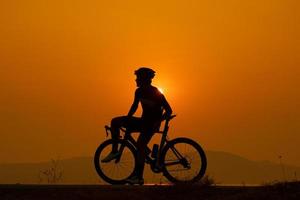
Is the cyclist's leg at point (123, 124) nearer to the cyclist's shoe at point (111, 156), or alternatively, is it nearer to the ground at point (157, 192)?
the cyclist's shoe at point (111, 156)

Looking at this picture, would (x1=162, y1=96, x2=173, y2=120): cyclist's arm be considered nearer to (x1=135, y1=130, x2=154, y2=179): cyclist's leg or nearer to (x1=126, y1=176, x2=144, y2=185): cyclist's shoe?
(x1=135, y1=130, x2=154, y2=179): cyclist's leg

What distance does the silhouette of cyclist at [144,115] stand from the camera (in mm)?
17891

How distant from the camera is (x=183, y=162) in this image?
59.2ft

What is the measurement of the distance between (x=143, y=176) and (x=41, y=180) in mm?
2572

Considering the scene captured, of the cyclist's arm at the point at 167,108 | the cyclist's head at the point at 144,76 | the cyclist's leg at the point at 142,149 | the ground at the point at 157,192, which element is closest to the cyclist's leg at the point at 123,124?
→ the cyclist's leg at the point at 142,149

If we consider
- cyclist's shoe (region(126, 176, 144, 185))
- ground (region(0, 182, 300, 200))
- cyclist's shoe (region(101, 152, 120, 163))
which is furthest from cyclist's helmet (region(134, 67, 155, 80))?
ground (region(0, 182, 300, 200))

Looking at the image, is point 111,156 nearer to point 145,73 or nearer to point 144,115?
point 144,115

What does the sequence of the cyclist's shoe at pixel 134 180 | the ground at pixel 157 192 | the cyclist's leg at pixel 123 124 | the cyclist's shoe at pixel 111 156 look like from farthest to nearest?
1. the cyclist's shoe at pixel 111 156
2. the cyclist's leg at pixel 123 124
3. the cyclist's shoe at pixel 134 180
4. the ground at pixel 157 192

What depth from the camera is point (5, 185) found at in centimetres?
1694

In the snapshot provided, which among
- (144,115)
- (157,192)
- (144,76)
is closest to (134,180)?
(144,115)

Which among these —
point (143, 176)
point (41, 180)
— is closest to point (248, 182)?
point (143, 176)

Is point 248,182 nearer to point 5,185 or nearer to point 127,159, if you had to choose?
point 127,159

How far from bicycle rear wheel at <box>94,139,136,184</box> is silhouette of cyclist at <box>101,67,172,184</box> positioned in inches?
9.1

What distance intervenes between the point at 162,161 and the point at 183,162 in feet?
1.48
